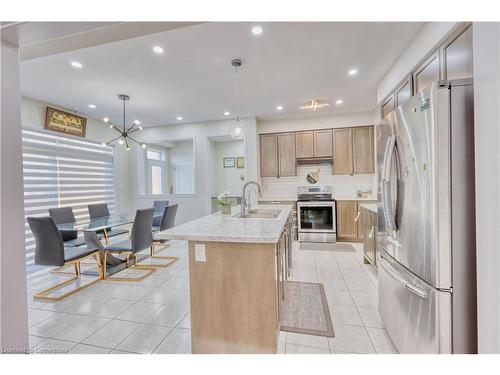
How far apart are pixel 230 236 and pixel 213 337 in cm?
74

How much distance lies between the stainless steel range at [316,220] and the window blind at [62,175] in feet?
14.4

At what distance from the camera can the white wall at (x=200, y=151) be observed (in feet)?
16.3

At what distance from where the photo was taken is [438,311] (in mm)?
1168

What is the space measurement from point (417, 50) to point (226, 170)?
5.08m

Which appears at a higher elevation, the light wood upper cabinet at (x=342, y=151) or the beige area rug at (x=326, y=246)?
the light wood upper cabinet at (x=342, y=151)

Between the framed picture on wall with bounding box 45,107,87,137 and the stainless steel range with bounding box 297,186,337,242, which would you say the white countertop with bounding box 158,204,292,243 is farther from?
the framed picture on wall with bounding box 45,107,87,137

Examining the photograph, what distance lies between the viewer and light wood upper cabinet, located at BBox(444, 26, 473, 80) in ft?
5.13

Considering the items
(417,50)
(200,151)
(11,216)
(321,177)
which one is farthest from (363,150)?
(11,216)

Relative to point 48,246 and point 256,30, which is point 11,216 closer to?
point 48,246

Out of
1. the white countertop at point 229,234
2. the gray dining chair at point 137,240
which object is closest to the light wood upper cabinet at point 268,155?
the gray dining chair at point 137,240

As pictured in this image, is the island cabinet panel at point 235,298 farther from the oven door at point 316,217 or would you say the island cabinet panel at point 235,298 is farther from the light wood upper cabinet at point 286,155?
the light wood upper cabinet at point 286,155

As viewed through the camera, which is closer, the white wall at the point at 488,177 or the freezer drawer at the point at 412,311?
the white wall at the point at 488,177

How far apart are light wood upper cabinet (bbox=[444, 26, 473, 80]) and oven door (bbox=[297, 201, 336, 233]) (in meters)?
3.05
